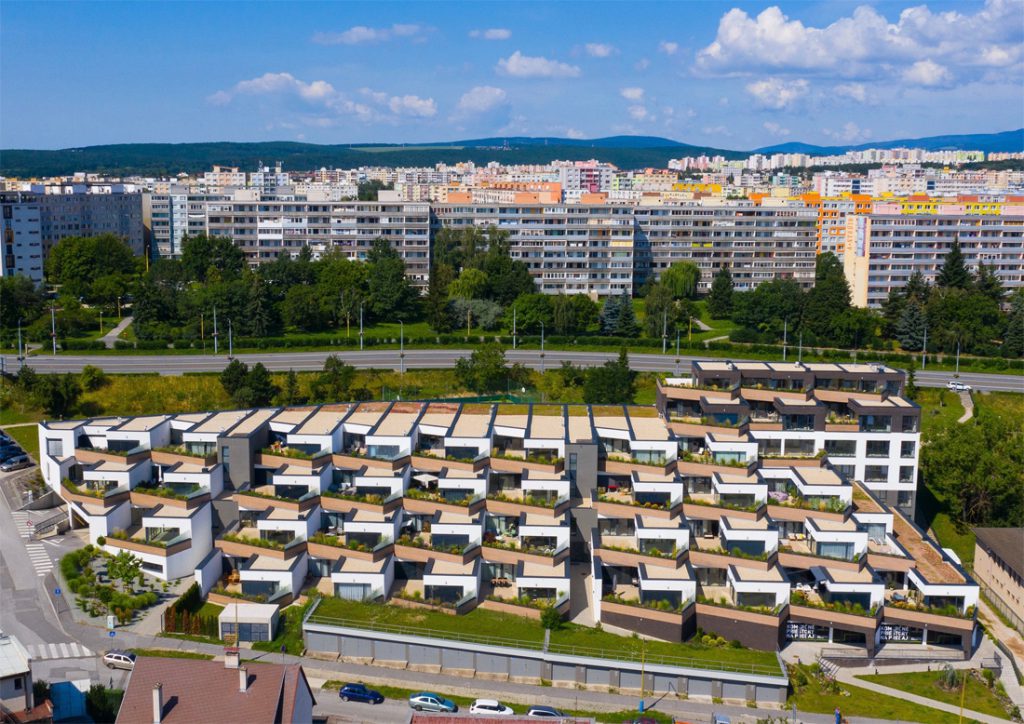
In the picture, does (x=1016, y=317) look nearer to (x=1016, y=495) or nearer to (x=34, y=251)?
(x=1016, y=495)

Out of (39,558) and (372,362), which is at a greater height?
(372,362)

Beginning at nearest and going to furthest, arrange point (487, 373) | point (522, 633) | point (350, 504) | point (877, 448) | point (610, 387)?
point (522, 633) → point (350, 504) → point (877, 448) → point (610, 387) → point (487, 373)

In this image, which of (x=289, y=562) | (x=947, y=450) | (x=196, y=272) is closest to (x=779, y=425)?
(x=947, y=450)

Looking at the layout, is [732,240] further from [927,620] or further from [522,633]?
[522,633]

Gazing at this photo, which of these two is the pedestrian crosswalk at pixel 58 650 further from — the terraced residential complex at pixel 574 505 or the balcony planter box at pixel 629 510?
the balcony planter box at pixel 629 510

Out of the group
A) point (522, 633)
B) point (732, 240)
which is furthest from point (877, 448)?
point (732, 240)

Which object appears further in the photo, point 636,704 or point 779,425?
point 779,425

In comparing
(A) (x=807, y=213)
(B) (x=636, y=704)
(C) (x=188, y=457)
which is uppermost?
(A) (x=807, y=213)
